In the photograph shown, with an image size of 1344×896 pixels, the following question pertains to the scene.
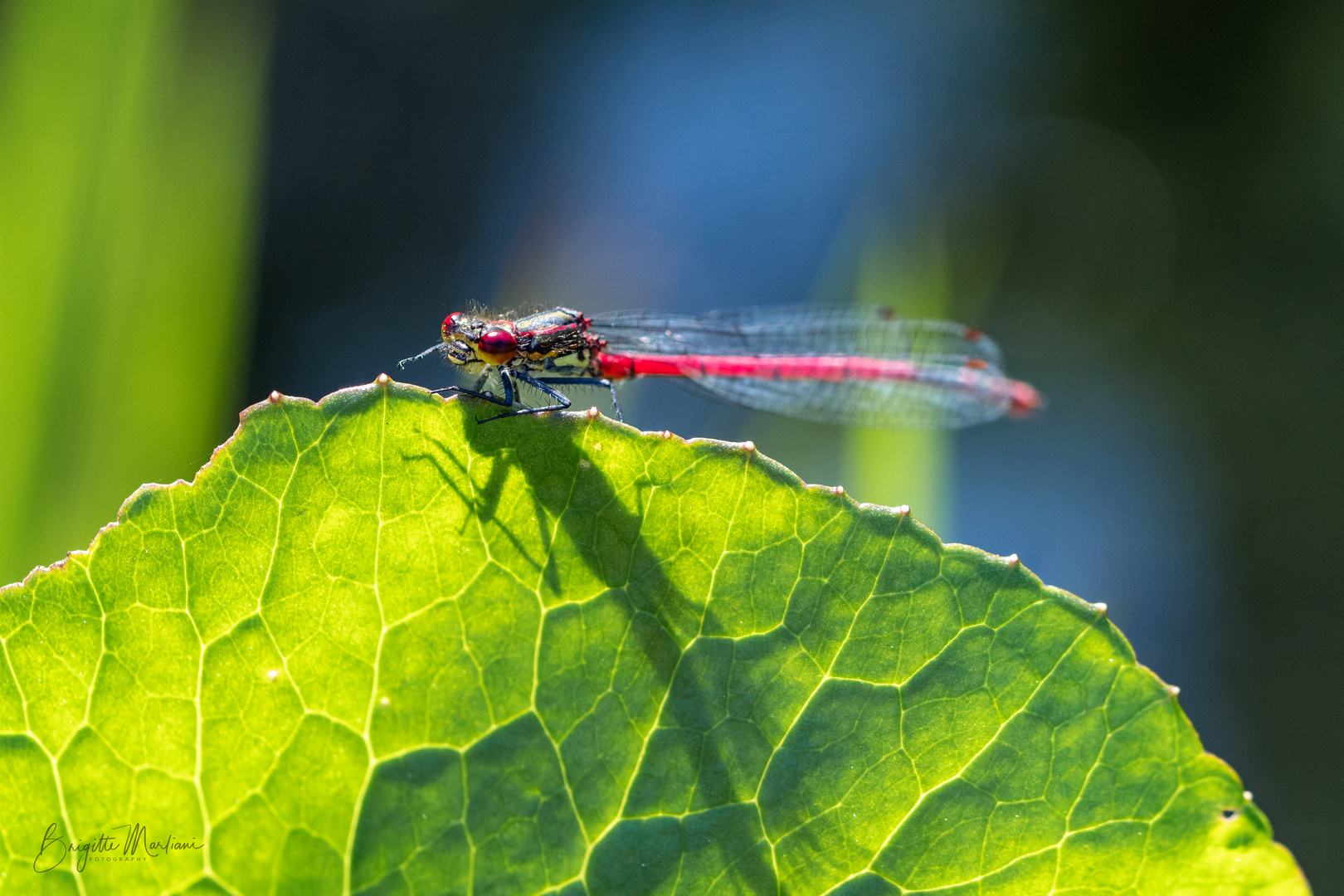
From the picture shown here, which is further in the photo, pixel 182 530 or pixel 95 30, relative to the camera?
pixel 95 30

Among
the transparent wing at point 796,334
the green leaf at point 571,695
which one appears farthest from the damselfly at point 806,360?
the green leaf at point 571,695

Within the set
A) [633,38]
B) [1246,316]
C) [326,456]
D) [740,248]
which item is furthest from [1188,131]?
[326,456]

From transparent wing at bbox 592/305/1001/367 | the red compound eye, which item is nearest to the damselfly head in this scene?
the red compound eye

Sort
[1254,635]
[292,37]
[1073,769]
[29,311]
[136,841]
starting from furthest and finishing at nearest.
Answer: [1254,635] → [292,37] → [29,311] → [1073,769] → [136,841]

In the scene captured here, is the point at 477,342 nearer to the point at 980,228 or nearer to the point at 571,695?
the point at 571,695

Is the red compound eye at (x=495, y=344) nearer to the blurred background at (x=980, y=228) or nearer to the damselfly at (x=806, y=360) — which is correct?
the damselfly at (x=806, y=360)

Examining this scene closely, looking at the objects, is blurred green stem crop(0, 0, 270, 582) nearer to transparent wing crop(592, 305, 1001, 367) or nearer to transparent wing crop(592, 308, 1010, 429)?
transparent wing crop(592, 305, 1001, 367)

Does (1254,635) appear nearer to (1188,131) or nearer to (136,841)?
(1188,131)
